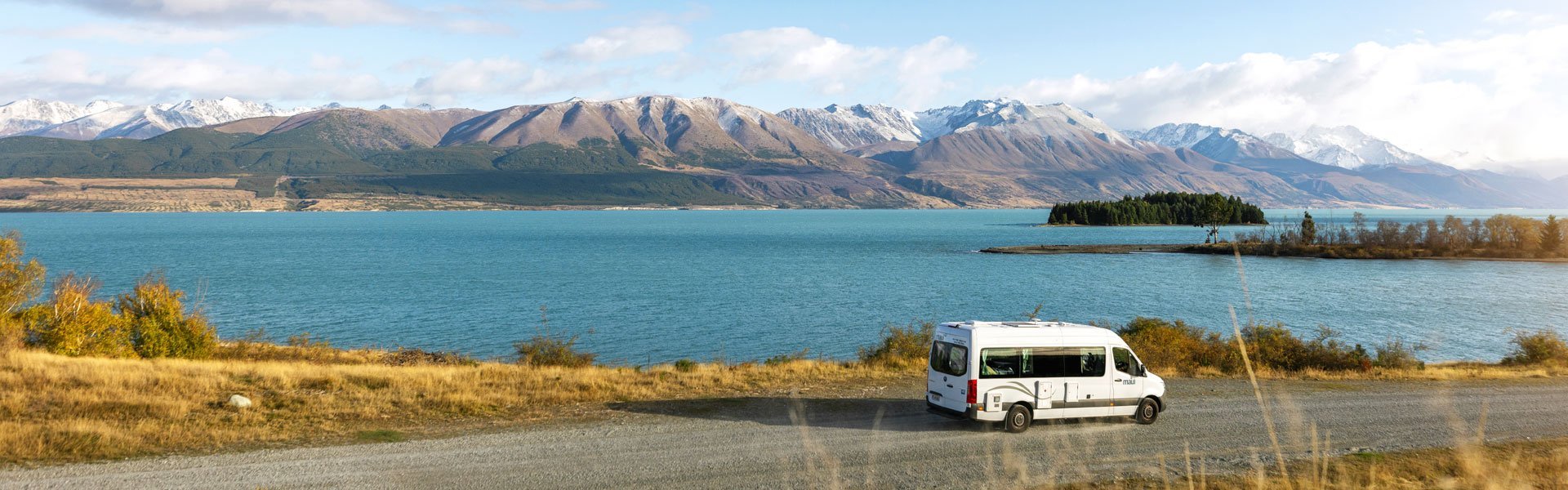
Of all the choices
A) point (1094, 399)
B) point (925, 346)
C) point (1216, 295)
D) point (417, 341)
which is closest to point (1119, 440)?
point (1094, 399)

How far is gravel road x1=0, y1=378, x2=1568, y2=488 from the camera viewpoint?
15.7 m

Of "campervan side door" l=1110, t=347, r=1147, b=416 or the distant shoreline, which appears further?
the distant shoreline

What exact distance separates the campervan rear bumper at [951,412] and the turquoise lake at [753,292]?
82.3 ft

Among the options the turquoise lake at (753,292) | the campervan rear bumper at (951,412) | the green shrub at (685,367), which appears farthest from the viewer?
the turquoise lake at (753,292)

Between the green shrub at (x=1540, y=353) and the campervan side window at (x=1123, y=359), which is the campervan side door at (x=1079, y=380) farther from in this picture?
the green shrub at (x=1540, y=353)

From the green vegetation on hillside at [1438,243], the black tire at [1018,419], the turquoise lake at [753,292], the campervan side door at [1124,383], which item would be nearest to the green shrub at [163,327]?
the turquoise lake at [753,292]

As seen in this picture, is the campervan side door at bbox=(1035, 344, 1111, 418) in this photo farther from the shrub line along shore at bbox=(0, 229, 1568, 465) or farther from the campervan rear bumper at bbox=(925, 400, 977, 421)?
the shrub line along shore at bbox=(0, 229, 1568, 465)

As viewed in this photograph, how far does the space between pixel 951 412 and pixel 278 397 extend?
15.8 m

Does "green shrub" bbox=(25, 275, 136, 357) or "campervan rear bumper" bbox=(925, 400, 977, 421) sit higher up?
"campervan rear bumper" bbox=(925, 400, 977, 421)

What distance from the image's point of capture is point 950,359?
2033 cm

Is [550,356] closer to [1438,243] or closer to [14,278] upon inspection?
[14,278]

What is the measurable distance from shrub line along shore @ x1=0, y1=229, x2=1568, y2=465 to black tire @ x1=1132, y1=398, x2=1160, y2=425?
7.21m

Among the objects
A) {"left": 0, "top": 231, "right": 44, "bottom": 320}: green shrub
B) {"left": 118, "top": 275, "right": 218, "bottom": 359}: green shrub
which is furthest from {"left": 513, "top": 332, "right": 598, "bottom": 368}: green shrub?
{"left": 0, "top": 231, "right": 44, "bottom": 320}: green shrub

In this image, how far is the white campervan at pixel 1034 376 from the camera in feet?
64.7
